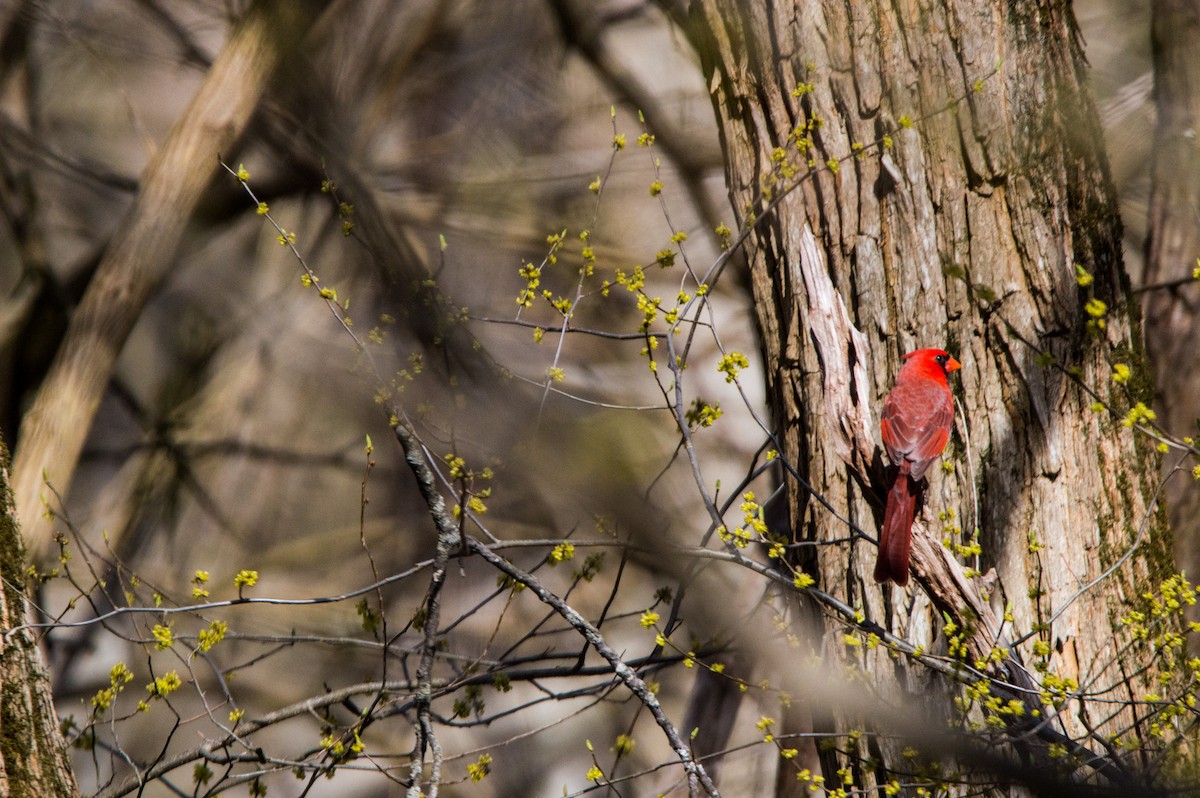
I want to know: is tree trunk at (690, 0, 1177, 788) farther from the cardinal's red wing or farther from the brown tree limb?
the brown tree limb

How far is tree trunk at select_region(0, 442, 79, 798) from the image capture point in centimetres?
141

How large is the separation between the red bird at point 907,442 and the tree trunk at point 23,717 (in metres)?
1.36

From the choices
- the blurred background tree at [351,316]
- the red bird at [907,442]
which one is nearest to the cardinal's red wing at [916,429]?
the red bird at [907,442]

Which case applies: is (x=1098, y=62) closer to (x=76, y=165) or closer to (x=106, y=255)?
(x=106, y=255)

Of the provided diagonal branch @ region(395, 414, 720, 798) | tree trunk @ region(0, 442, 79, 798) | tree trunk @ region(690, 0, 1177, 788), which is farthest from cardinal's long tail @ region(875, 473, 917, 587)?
tree trunk @ region(0, 442, 79, 798)

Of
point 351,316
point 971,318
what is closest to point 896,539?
point 971,318

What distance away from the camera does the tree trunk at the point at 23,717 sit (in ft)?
4.61

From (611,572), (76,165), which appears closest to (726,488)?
(611,572)

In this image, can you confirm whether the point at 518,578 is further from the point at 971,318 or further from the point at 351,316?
the point at 351,316

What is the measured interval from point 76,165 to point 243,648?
2234 millimetres

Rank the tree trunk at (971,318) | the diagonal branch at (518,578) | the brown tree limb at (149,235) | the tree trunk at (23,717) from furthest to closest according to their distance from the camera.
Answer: the brown tree limb at (149,235) < the tree trunk at (971,318) < the diagonal branch at (518,578) < the tree trunk at (23,717)

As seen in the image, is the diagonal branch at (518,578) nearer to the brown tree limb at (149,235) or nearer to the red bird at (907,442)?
the red bird at (907,442)

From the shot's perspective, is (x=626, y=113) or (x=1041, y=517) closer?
(x=1041, y=517)

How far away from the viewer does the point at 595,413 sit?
91.4 inches
